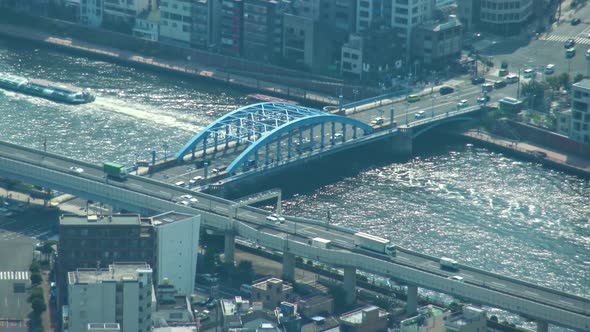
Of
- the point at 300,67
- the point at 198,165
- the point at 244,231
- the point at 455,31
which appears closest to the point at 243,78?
the point at 300,67

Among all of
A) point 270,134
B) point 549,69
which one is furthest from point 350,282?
point 549,69

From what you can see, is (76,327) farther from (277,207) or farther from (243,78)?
(243,78)

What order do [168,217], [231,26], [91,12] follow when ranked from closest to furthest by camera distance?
1. [168,217]
2. [231,26]
3. [91,12]

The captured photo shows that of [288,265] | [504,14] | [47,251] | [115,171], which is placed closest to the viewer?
[288,265]

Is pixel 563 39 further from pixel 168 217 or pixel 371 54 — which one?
pixel 168 217

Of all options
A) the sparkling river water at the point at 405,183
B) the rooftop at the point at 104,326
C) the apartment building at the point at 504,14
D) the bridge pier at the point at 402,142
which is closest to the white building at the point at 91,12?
the sparkling river water at the point at 405,183

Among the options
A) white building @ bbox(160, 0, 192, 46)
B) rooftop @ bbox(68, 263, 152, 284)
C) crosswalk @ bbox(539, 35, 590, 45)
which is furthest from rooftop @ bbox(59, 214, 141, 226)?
crosswalk @ bbox(539, 35, 590, 45)
